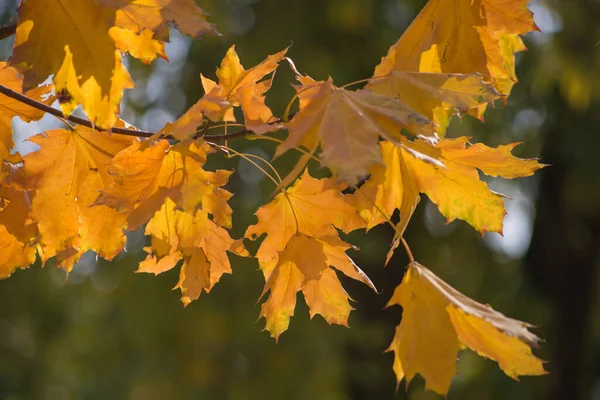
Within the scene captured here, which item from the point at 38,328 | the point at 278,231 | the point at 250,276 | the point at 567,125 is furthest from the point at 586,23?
the point at 38,328

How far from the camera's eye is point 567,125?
4895 millimetres

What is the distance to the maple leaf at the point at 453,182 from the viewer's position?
0.97 m

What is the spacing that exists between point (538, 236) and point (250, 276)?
2294 millimetres

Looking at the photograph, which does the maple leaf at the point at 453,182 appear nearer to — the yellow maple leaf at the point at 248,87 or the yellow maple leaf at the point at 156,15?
the yellow maple leaf at the point at 248,87

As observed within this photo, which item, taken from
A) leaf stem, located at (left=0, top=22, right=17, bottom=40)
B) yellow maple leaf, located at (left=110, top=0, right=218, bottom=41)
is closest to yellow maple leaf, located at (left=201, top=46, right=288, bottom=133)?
yellow maple leaf, located at (left=110, top=0, right=218, bottom=41)

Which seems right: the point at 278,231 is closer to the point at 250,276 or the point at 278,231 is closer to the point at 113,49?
the point at 113,49

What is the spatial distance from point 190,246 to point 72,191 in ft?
0.72

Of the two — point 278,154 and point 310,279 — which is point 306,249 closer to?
point 310,279

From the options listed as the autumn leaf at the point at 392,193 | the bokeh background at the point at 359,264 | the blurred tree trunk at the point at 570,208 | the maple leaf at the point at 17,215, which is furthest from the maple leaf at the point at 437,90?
the blurred tree trunk at the point at 570,208

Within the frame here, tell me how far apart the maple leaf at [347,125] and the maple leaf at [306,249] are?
7.4 inches

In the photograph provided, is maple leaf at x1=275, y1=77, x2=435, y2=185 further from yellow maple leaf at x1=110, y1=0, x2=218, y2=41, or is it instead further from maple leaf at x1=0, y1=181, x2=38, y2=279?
maple leaf at x1=0, y1=181, x2=38, y2=279

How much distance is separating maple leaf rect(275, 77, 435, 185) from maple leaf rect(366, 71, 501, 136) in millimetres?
76

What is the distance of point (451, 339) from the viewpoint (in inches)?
34.5

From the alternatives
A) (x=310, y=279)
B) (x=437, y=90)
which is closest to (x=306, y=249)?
(x=310, y=279)
